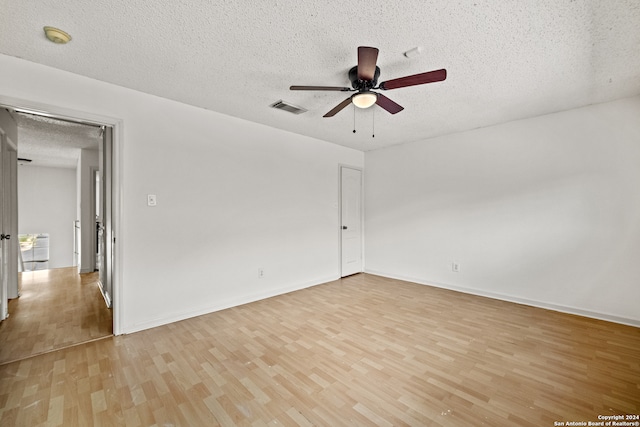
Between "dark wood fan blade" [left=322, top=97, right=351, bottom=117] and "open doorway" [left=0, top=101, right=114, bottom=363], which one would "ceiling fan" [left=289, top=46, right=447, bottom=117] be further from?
"open doorway" [left=0, top=101, right=114, bottom=363]

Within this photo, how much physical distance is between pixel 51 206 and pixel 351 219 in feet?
25.8

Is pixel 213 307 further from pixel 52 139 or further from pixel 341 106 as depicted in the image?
pixel 52 139

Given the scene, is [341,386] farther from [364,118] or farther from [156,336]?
[364,118]

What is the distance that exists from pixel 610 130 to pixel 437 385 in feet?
11.4

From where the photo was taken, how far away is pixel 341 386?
1918mm

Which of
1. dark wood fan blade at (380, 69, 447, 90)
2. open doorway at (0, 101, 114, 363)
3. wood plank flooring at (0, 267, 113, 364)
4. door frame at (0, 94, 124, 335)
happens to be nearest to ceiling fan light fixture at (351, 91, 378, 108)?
dark wood fan blade at (380, 69, 447, 90)

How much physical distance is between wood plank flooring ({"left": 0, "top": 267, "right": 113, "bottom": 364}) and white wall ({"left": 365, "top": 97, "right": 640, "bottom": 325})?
443cm

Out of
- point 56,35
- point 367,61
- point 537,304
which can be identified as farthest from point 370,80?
point 537,304

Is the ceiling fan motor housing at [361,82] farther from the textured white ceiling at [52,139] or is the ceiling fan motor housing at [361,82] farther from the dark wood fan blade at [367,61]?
the textured white ceiling at [52,139]

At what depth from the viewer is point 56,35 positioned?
1.90 meters

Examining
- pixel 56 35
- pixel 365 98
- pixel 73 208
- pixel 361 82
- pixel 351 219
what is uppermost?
pixel 56 35

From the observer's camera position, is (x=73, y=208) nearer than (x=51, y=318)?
No

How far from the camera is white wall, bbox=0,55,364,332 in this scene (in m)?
2.68

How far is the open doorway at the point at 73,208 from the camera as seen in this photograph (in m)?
3.15
